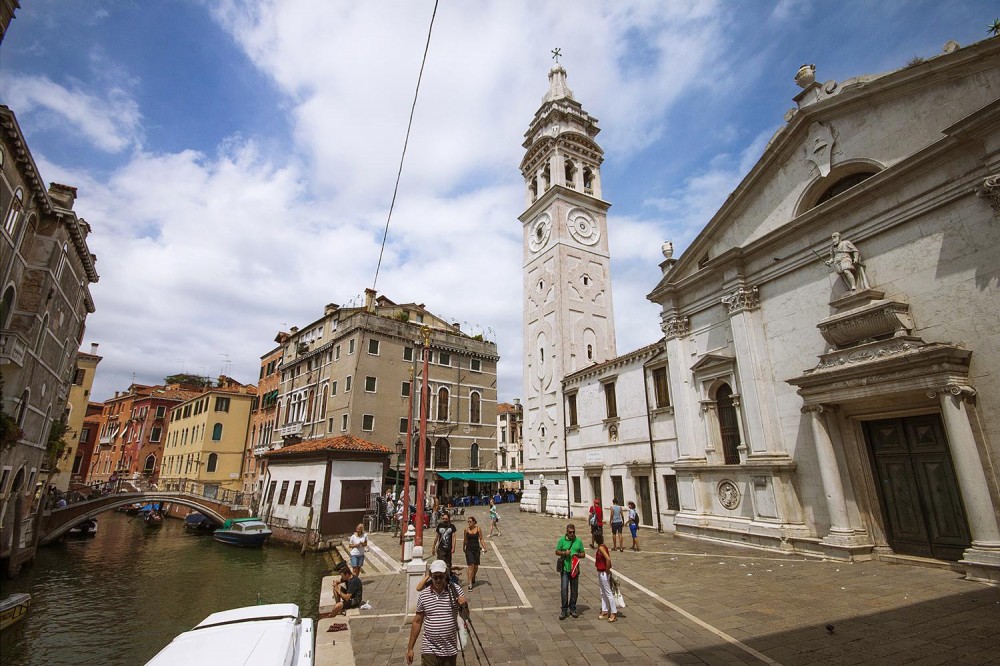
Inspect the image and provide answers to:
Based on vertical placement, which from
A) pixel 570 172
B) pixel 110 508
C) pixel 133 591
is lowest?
pixel 133 591

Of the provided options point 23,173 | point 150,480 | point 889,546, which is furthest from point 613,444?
point 150,480

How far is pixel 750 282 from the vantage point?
15.0 metres

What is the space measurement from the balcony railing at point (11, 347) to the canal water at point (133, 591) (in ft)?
26.5

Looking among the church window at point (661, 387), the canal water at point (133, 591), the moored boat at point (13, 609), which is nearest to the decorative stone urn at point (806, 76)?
the church window at point (661, 387)

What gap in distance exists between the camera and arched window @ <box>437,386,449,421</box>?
1341 inches

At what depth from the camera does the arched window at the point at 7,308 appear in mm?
16214

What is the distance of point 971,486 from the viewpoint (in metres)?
9.03

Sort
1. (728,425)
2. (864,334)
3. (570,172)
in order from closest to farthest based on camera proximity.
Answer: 1. (864,334)
2. (728,425)
3. (570,172)

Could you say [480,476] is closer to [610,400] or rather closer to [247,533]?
[610,400]

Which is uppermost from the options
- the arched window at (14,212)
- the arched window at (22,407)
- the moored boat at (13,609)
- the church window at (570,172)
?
the church window at (570,172)

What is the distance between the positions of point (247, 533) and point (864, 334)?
2715 centimetres

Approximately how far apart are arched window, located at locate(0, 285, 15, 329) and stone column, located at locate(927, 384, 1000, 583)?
88.2 ft

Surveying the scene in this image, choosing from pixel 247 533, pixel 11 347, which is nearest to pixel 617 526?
pixel 247 533

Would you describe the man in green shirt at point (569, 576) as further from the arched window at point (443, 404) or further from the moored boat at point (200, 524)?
the moored boat at point (200, 524)
